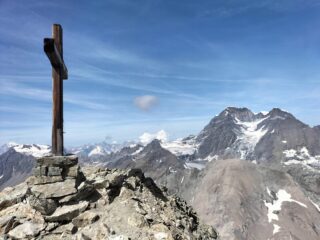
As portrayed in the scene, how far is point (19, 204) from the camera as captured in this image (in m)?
15.7

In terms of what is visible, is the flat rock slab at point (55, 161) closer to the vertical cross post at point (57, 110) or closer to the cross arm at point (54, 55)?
the vertical cross post at point (57, 110)

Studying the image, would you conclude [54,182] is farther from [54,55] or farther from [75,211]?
[54,55]

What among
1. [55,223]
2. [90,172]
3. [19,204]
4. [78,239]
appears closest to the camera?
[78,239]

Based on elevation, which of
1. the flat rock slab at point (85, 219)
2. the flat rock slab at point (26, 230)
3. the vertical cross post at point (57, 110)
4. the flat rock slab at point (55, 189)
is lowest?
the flat rock slab at point (26, 230)

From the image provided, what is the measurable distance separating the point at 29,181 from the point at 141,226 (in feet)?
17.9

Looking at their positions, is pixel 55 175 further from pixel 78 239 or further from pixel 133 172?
pixel 133 172

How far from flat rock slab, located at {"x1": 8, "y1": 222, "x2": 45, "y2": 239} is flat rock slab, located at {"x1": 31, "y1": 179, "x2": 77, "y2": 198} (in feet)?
4.30

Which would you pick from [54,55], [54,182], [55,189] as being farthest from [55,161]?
[54,55]

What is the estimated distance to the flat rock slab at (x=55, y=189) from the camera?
15.3 metres

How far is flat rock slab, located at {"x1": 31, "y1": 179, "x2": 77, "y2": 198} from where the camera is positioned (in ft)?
50.2

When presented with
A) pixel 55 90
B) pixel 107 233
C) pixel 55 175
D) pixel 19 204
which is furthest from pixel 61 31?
pixel 107 233

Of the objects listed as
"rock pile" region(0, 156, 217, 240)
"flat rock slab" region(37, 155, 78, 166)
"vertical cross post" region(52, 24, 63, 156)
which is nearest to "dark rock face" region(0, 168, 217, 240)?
"rock pile" region(0, 156, 217, 240)

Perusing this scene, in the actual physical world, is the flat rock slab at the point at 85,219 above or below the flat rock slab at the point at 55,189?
below

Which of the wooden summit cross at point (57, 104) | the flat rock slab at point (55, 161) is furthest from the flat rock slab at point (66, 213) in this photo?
the wooden summit cross at point (57, 104)
